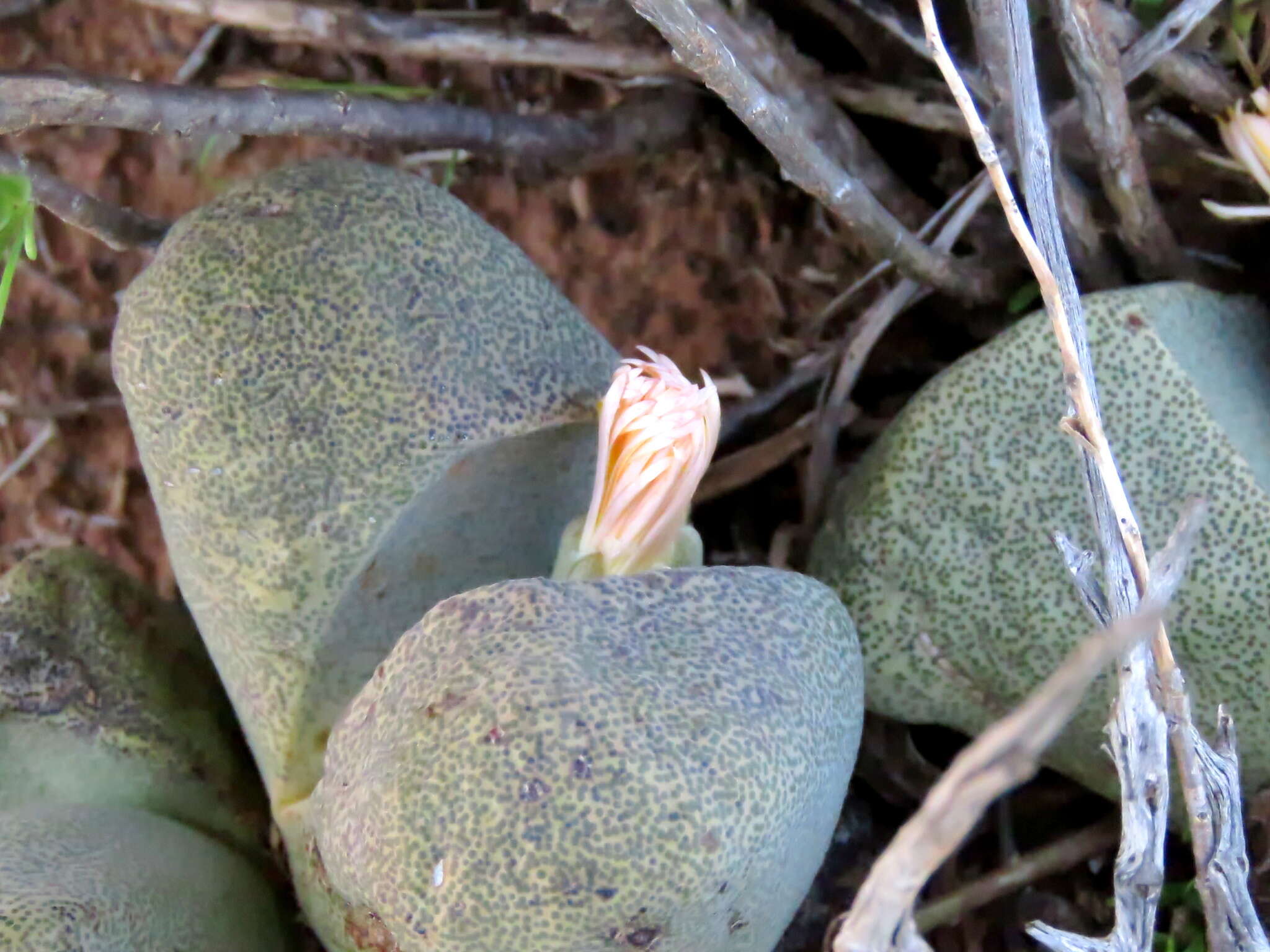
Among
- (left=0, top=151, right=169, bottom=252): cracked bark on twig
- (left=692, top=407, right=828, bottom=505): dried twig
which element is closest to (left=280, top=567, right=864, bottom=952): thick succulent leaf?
(left=692, top=407, right=828, bottom=505): dried twig

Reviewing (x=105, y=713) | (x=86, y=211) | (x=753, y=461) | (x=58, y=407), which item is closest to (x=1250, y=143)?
(x=753, y=461)

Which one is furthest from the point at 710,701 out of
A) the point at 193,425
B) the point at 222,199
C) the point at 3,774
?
the point at 3,774

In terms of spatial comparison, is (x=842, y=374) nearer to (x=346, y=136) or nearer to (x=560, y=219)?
(x=560, y=219)

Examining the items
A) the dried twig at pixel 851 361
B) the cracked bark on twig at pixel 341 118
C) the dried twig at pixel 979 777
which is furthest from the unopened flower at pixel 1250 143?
the dried twig at pixel 979 777

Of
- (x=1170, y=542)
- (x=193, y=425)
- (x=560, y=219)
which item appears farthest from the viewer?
(x=560, y=219)

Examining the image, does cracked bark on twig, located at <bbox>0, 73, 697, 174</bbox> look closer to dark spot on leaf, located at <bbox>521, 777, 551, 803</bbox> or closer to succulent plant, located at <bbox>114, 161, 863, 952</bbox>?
succulent plant, located at <bbox>114, 161, 863, 952</bbox>

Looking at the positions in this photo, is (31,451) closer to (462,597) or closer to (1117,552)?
(462,597)

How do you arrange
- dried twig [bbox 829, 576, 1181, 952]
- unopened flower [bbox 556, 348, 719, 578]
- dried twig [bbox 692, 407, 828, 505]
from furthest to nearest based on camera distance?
dried twig [bbox 692, 407, 828, 505] → unopened flower [bbox 556, 348, 719, 578] → dried twig [bbox 829, 576, 1181, 952]

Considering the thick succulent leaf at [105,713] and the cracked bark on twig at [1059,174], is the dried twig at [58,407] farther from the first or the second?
the cracked bark on twig at [1059,174]
